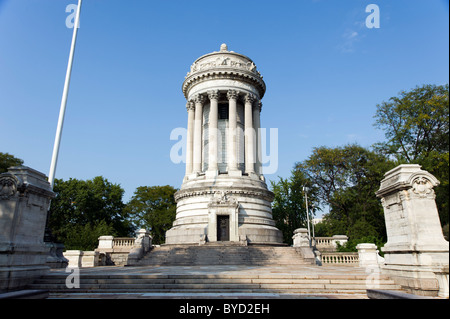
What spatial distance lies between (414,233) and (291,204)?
36563 mm

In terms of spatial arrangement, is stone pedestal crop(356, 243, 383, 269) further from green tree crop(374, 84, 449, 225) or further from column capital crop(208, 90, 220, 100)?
column capital crop(208, 90, 220, 100)

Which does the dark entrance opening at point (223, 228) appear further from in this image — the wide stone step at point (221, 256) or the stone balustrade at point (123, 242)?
the stone balustrade at point (123, 242)

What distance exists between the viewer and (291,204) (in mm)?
45406

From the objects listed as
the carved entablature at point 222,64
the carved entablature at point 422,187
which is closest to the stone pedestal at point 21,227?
the carved entablature at point 422,187

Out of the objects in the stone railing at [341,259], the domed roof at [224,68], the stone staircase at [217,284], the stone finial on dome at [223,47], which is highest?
the stone finial on dome at [223,47]

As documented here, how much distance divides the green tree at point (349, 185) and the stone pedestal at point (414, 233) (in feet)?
86.2

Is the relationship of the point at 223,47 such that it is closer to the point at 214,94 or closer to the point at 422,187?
the point at 214,94

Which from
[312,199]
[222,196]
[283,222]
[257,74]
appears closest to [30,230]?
[222,196]

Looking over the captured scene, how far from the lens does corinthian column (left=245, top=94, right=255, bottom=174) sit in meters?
34.6

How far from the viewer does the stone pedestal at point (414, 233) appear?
29.2ft

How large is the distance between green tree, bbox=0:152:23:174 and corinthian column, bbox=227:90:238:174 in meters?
33.1

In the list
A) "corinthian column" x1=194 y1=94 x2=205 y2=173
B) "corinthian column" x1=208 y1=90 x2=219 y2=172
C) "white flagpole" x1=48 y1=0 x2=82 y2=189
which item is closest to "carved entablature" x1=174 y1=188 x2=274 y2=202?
"corinthian column" x1=208 y1=90 x2=219 y2=172

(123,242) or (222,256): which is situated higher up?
(123,242)

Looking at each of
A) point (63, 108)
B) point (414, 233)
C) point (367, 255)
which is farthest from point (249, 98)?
point (414, 233)
